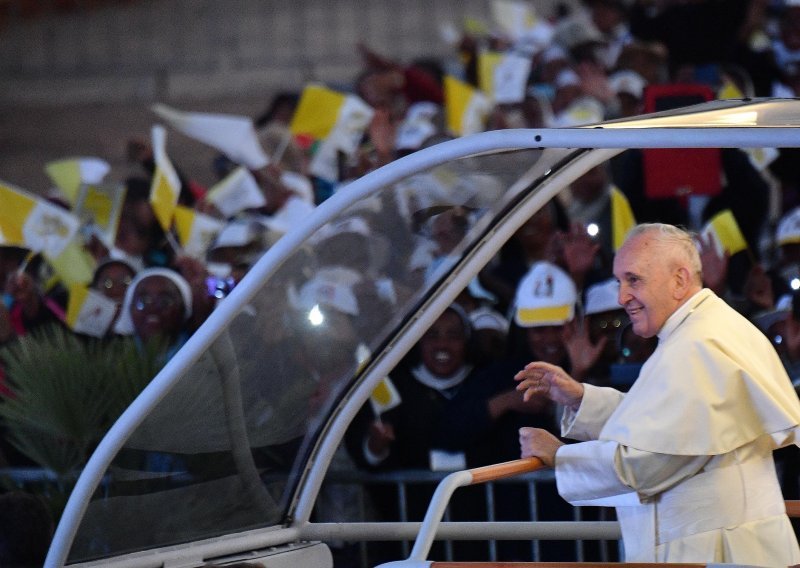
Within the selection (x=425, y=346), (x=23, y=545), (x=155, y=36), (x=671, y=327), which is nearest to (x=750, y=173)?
(x=425, y=346)

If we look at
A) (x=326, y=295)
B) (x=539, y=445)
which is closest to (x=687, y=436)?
(x=539, y=445)

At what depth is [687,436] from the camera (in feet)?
13.4

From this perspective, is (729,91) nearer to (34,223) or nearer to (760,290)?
(760,290)

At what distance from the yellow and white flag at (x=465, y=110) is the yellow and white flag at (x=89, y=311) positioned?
2.09 meters

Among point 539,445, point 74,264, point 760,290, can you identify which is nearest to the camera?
point 539,445

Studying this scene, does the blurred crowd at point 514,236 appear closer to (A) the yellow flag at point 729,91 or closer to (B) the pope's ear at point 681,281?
(A) the yellow flag at point 729,91

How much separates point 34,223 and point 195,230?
82 centimetres

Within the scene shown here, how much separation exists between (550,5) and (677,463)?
273 inches

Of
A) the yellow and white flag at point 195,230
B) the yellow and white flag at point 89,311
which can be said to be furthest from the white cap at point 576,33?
the yellow and white flag at point 89,311

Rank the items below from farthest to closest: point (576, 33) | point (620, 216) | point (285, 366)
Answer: point (576, 33)
point (620, 216)
point (285, 366)

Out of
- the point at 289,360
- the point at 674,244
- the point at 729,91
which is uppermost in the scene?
the point at 729,91

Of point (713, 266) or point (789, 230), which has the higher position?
point (789, 230)

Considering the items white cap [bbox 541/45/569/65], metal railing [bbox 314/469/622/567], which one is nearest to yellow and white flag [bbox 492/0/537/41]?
white cap [bbox 541/45/569/65]

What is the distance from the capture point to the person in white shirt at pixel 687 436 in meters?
4.13
